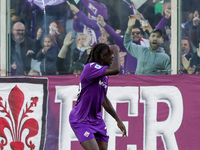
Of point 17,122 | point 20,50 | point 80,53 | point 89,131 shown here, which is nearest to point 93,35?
point 80,53

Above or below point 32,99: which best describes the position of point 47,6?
above

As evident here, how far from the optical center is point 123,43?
9234 millimetres

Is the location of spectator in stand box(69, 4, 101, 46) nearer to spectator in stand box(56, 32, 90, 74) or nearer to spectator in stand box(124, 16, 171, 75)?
spectator in stand box(56, 32, 90, 74)

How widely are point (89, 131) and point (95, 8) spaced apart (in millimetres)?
4317

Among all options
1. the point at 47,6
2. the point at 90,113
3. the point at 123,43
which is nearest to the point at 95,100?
the point at 90,113

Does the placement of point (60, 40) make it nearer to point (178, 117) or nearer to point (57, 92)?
point (57, 92)

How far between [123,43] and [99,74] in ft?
12.6

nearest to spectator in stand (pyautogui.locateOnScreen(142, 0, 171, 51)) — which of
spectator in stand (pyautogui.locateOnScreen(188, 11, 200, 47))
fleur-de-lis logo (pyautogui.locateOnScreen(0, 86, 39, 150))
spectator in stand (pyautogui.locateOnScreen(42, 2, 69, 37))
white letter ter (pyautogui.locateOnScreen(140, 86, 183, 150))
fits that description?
spectator in stand (pyautogui.locateOnScreen(188, 11, 200, 47))

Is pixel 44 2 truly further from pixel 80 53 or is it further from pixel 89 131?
pixel 89 131

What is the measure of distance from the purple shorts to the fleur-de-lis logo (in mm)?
3485

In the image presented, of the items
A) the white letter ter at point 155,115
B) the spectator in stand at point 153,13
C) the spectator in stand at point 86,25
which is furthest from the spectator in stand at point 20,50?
the white letter ter at point 155,115

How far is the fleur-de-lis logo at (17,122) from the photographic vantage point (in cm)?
907

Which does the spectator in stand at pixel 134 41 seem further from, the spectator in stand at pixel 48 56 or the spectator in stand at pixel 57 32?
the spectator in stand at pixel 48 56

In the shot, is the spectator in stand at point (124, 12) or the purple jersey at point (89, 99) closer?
the purple jersey at point (89, 99)
